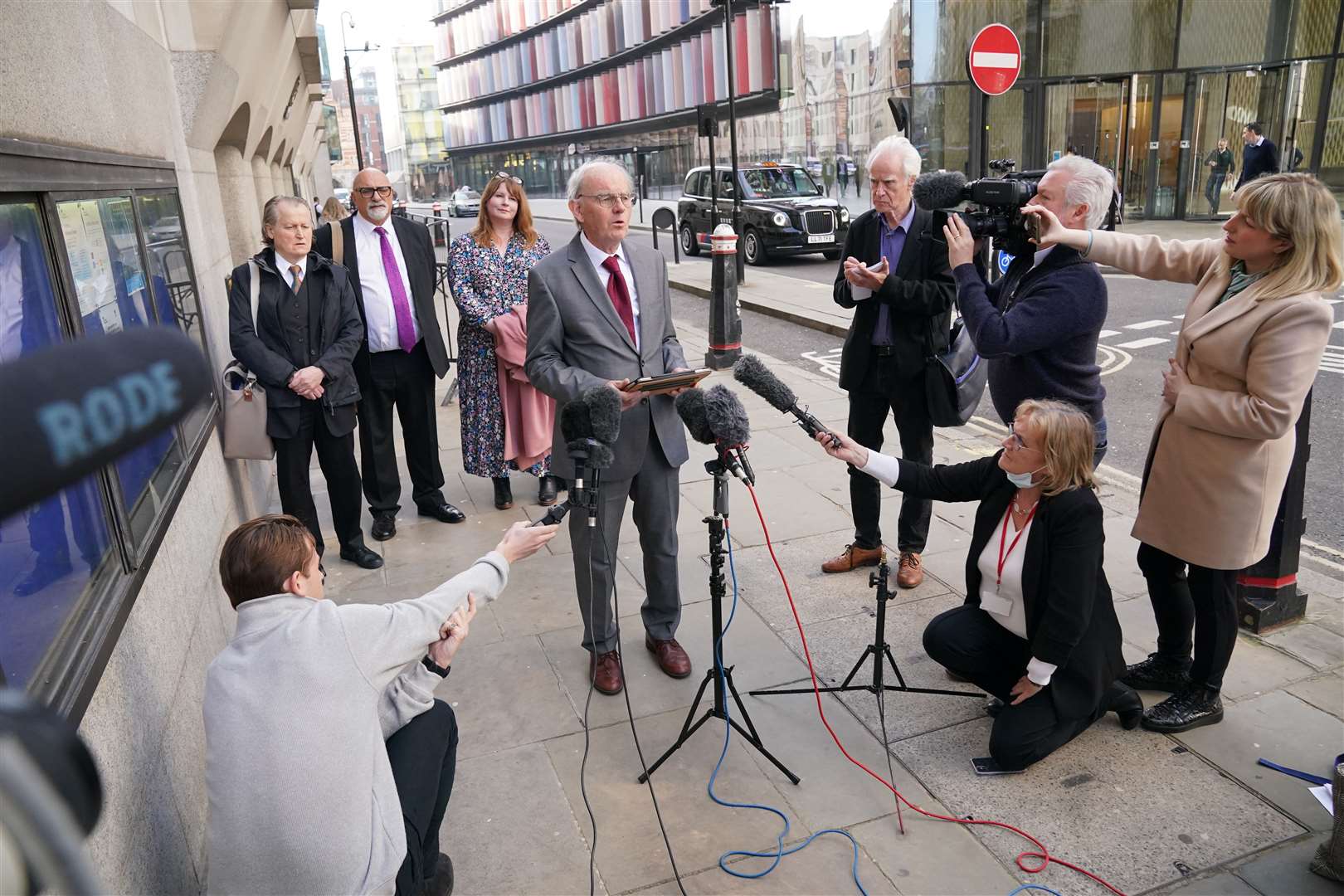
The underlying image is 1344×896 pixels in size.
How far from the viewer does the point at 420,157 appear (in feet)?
308

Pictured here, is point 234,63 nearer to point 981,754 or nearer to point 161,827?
point 161,827

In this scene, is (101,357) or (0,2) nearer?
(101,357)

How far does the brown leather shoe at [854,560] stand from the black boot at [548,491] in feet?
6.49

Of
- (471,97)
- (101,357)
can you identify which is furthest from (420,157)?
(101,357)

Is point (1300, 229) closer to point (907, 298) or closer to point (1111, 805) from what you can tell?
point (907, 298)

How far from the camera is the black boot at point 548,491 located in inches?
242

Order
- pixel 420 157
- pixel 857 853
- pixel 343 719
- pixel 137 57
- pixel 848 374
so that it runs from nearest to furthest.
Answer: pixel 343 719, pixel 857 853, pixel 137 57, pixel 848 374, pixel 420 157

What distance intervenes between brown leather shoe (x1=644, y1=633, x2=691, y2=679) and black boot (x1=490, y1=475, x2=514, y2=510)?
2.21 m

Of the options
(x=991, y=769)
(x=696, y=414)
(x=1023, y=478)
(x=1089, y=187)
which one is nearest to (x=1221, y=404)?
(x=1023, y=478)

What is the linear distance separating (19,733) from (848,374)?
4.37m

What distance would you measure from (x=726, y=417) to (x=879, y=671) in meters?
1.24

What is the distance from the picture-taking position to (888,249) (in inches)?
179

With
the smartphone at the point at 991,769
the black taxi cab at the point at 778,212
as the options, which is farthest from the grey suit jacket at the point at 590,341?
the black taxi cab at the point at 778,212

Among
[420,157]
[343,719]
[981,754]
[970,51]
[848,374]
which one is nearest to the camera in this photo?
[343,719]
